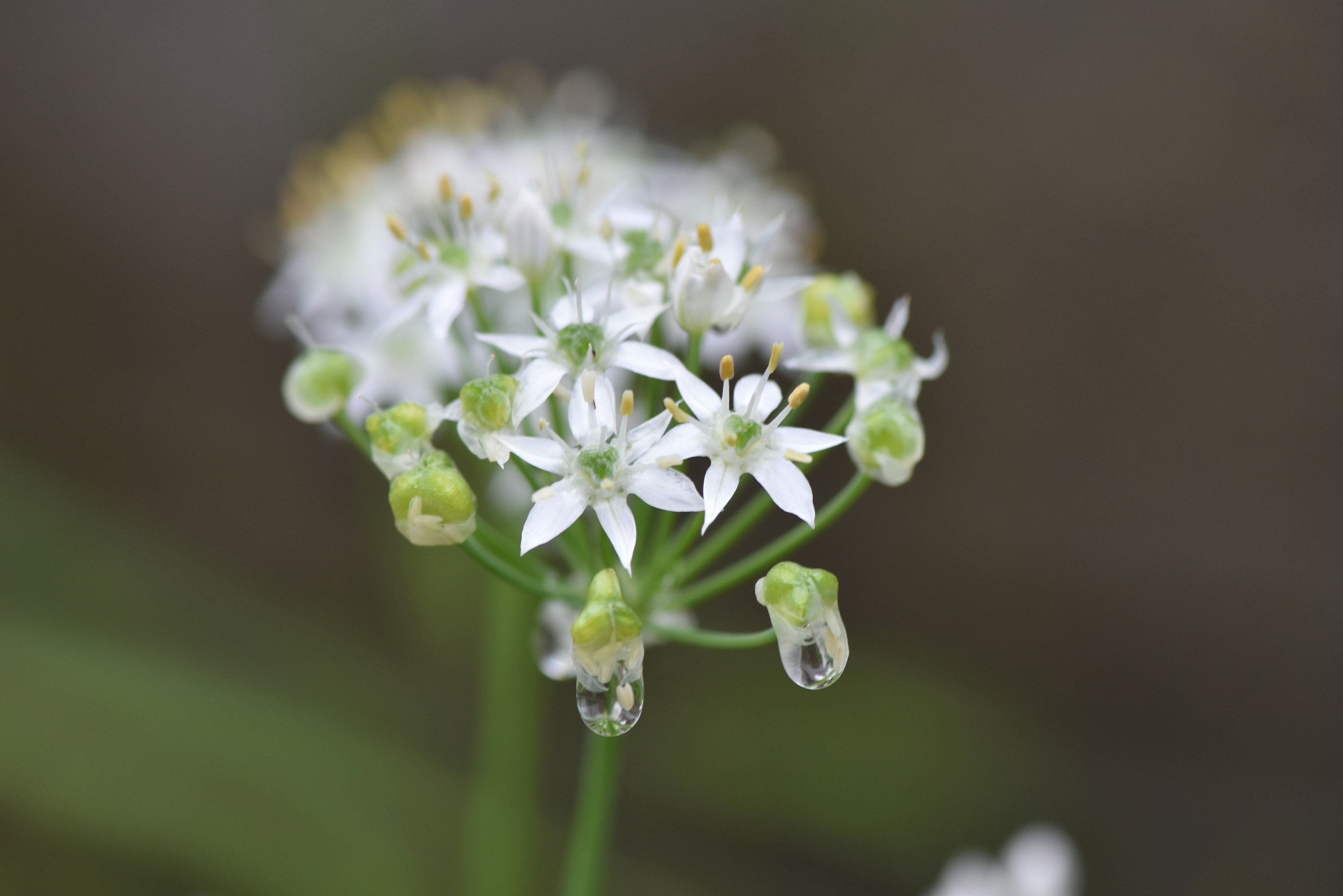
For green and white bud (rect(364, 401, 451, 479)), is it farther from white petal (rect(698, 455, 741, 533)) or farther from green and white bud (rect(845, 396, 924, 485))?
green and white bud (rect(845, 396, 924, 485))

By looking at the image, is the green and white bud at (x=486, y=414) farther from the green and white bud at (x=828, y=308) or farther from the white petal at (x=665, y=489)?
the green and white bud at (x=828, y=308)

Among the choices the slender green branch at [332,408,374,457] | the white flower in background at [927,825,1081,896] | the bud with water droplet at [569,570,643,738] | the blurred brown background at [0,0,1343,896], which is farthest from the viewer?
the blurred brown background at [0,0,1343,896]

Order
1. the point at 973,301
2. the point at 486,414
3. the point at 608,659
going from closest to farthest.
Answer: the point at 608,659 < the point at 486,414 < the point at 973,301

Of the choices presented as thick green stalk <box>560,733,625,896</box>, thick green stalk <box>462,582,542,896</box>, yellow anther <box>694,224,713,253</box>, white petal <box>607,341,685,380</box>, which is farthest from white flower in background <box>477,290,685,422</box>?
thick green stalk <box>462,582,542,896</box>

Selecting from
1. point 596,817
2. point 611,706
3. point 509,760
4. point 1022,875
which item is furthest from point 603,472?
point 1022,875

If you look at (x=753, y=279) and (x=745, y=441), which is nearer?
(x=745, y=441)

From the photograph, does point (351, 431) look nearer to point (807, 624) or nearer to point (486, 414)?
point (486, 414)

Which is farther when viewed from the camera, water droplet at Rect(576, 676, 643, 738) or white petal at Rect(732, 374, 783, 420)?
white petal at Rect(732, 374, 783, 420)
